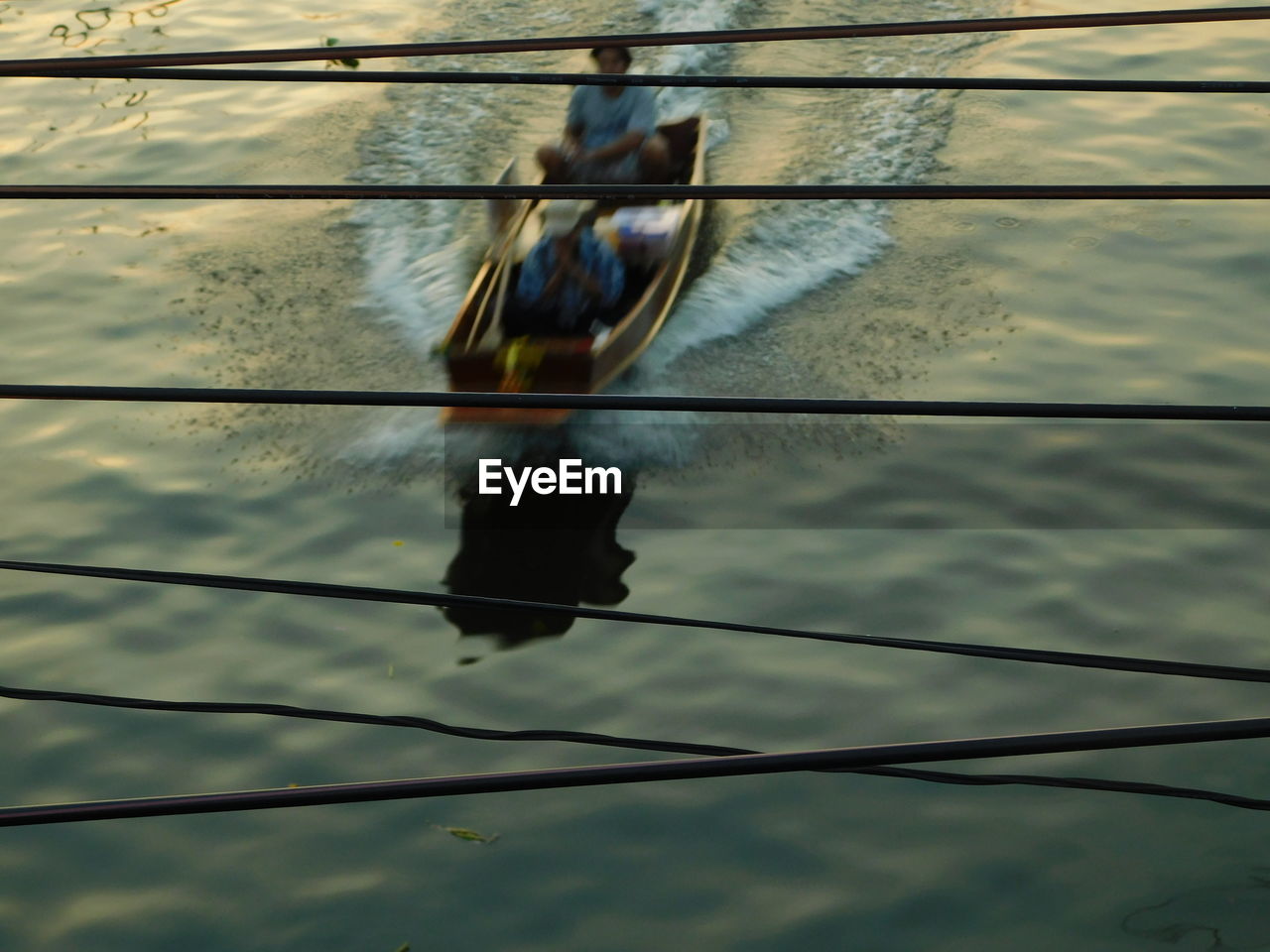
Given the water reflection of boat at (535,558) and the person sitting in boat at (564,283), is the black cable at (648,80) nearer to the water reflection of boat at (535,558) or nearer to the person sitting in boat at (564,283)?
the water reflection of boat at (535,558)

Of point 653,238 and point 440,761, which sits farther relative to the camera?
point 653,238

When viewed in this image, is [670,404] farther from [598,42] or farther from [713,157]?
[713,157]

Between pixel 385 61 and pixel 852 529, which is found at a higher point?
pixel 385 61

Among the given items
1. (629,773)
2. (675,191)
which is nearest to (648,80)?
(675,191)

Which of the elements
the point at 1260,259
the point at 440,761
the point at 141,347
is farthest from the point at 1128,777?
the point at 141,347

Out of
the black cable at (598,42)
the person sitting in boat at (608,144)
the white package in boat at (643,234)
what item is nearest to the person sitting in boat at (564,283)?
the white package in boat at (643,234)

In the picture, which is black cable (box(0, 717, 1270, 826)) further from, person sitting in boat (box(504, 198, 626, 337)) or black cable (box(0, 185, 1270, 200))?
person sitting in boat (box(504, 198, 626, 337))

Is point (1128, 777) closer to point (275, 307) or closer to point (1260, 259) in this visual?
point (1260, 259)

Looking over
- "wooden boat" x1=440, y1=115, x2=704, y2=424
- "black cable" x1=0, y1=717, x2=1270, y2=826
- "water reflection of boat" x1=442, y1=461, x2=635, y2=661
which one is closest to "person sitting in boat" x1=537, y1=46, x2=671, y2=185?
"wooden boat" x1=440, y1=115, x2=704, y2=424
